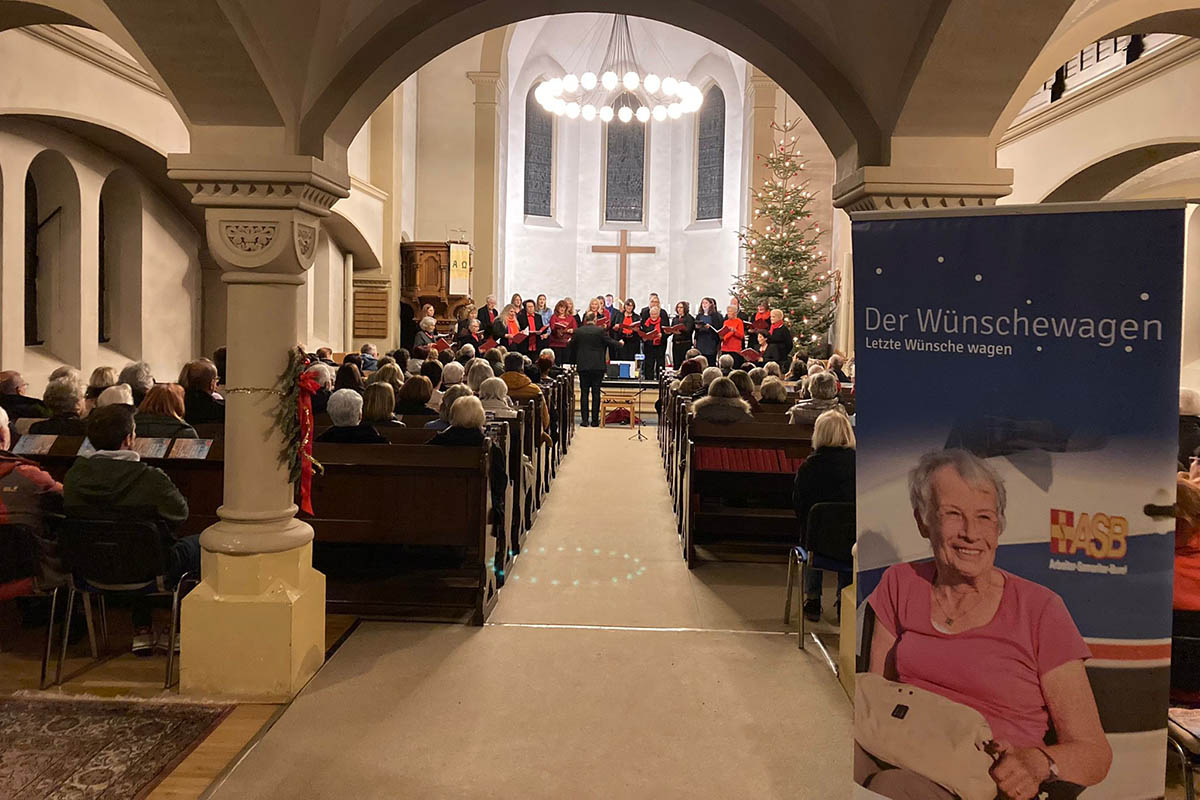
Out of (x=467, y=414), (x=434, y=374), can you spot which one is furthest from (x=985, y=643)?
(x=434, y=374)

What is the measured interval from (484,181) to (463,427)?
566 inches

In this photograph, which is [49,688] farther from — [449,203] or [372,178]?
[449,203]

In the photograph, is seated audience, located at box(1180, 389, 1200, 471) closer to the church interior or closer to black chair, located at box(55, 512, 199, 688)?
the church interior

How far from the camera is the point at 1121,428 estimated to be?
7.29 feet

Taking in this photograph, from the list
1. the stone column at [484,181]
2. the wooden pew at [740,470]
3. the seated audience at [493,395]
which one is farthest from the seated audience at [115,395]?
the stone column at [484,181]

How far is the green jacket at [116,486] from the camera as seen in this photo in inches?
167

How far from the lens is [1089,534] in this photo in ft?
7.41

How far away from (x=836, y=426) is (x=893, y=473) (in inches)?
112

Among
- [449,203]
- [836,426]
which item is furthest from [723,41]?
[449,203]

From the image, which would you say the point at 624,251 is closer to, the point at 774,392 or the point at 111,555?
the point at 774,392

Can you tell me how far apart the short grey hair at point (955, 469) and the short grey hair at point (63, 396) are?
16.4 feet

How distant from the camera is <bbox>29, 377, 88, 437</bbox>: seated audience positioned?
543 centimetres

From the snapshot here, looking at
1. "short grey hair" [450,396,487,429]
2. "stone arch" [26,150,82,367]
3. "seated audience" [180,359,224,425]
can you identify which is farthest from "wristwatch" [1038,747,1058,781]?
"stone arch" [26,150,82,367]

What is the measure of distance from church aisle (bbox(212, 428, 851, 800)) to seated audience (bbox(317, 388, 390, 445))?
1.05 meters
